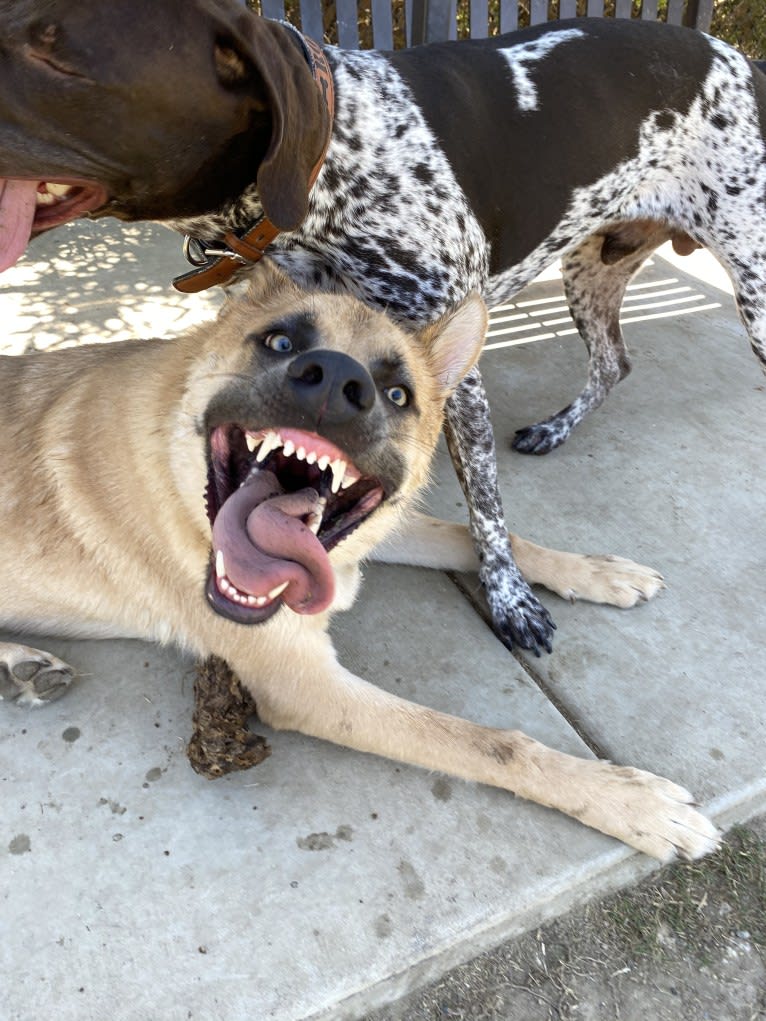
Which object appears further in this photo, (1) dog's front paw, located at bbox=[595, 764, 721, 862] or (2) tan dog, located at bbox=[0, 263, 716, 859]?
(1) dog's front paw, located at bbox=[595, 764, 721, 862]

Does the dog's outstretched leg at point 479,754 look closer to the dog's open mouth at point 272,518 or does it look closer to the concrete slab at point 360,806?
the concrete slab at point 360,806

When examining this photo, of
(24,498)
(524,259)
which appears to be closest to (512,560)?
(524,259)

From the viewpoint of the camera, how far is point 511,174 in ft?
9.25

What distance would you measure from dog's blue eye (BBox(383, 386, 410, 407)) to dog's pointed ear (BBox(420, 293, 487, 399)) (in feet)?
0.73

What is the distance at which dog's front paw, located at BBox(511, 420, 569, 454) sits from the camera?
3.56 metres

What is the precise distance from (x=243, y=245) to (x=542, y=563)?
4.72 ft

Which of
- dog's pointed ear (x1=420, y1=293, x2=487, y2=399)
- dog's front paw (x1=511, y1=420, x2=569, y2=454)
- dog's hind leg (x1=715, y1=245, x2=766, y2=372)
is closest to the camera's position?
dog's pointed ear (x1=420, y1=293, x2=487, y2=399)

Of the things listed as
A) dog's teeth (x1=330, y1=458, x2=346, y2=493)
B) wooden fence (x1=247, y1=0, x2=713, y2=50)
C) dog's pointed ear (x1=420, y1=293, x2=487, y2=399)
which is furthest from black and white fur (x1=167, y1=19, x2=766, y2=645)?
wooden fence (x1=247, y1=0, x2=713, y2=50)

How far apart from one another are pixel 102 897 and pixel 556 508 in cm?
213

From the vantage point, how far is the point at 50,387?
2.54m

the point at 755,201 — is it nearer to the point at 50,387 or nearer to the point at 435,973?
the point at 50,387

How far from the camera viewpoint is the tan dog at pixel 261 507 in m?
1.88

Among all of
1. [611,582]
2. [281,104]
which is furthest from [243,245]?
[611,582]

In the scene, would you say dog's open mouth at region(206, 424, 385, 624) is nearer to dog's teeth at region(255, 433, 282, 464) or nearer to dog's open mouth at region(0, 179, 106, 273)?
dog's teeth at region(255, 433, 282, 464)
